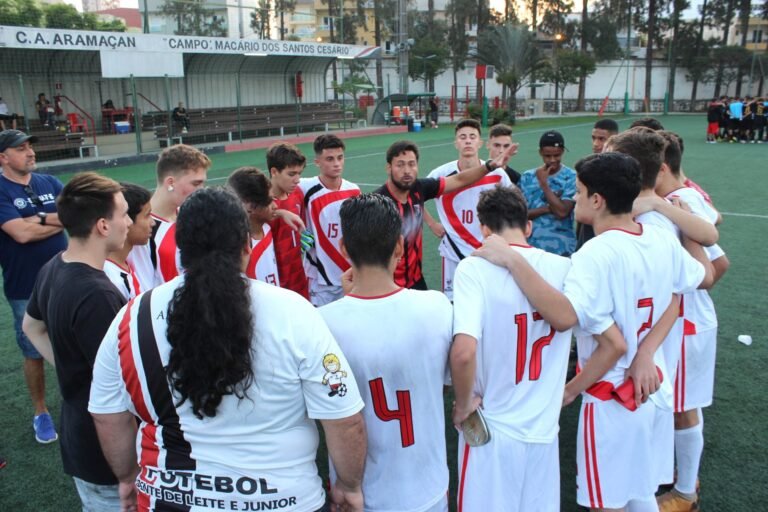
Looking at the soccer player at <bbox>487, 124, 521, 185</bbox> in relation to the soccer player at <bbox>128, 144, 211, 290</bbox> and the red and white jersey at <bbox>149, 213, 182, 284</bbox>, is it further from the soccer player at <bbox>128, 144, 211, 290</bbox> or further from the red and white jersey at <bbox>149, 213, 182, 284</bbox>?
the red and white jersey at <bbox>149, 213, 182, 284</bbox>

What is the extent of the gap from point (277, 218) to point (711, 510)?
3.38 metres

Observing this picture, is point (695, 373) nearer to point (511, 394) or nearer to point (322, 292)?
point (511, 394)

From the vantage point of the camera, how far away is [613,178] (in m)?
2.71

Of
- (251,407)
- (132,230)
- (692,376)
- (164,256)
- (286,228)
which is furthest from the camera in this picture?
(286,228)

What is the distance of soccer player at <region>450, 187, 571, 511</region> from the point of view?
259cm

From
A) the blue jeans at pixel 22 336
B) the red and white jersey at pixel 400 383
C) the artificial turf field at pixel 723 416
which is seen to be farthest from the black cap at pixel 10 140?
the red and white jersey at pixel 400 383

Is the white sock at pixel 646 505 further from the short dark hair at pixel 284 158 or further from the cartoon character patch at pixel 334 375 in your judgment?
the short dark hair at pixel 284 158

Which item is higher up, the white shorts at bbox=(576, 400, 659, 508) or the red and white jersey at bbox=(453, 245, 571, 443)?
the red and white jersey at bbox=(453, 245, 571, 443)

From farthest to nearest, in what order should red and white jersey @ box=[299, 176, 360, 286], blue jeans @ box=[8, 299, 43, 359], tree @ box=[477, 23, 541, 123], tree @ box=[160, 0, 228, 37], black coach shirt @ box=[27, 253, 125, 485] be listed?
tree @ box=[477, 23, 541, 123] < tree @ box=[160, 0, 228, 37] < red and white jersey @ box=[299, 176, 360, 286] < blue jeans @ box=[8, 299, 43, 359] < black coach shirt @ box=[27, 253, 125, 485]

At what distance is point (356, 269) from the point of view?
242cm

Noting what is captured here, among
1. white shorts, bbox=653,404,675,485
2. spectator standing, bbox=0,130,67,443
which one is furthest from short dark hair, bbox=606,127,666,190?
spectator standing, bbox=0,130,67,443

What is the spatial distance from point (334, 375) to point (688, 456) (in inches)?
95.3

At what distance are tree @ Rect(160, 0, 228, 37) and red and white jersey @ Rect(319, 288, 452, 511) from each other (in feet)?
79.1

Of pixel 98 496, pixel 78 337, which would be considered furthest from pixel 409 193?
pixel 98 496
